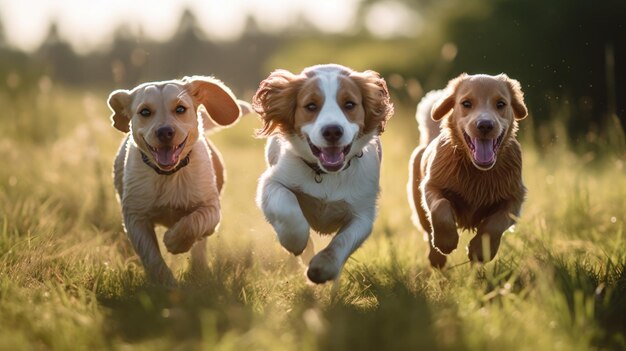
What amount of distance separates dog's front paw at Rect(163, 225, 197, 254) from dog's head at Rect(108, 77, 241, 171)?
367 millimetres

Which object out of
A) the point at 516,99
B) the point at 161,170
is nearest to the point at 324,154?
the point at 161,170

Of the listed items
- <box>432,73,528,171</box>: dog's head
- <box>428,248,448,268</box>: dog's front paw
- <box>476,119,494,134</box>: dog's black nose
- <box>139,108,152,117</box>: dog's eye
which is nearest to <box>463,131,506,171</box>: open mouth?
<box>432,73,528,171</box>: dog's head

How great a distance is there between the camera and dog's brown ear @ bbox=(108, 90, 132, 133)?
4629 millimetres

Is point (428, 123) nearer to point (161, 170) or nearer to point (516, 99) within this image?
point (516, 99)

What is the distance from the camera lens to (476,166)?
4.32 meters

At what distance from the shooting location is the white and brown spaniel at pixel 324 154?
4125 mm

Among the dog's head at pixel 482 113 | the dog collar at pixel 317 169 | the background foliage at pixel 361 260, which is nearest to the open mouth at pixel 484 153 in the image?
the dog's head at pixel 482 113

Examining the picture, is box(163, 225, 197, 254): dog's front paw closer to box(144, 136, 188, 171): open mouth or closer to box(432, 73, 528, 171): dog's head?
box(144, 136, 188, 171): open mouth

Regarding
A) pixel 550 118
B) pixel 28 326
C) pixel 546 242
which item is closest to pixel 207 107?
pixel 28 326

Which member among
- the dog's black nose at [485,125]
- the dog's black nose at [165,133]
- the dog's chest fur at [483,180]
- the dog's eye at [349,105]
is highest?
the dog's eye at [349,105]

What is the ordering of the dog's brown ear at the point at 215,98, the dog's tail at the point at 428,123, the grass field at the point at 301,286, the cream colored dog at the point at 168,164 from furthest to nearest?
the dog's tail at the point at 428,123
the dog's brown ear at the point at 215,98
the cream colored dog at the point at 168,164
the grass field at the point at 301,286

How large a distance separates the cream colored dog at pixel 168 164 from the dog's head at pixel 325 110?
37cm

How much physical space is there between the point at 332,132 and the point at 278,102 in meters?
0.57

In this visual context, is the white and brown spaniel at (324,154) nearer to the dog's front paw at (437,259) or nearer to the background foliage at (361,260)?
the background foliage at (361,260)
